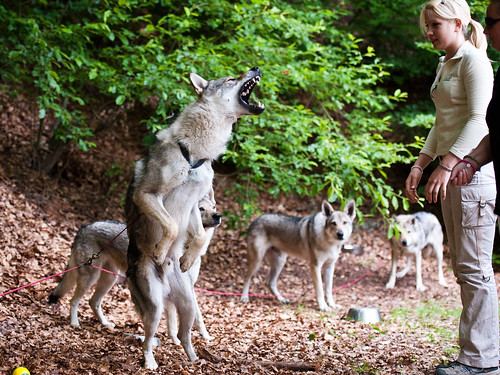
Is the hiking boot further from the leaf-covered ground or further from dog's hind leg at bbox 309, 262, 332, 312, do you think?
dog's hind leg at bbox 309, 262, 332, 312

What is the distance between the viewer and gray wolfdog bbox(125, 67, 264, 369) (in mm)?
3785

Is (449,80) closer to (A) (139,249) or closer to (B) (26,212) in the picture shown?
(A) (139,249)

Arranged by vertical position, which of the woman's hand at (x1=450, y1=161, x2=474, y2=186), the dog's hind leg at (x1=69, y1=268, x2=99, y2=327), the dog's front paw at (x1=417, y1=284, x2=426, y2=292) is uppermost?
the woman's hand at (x1=450, y1=161, x2=474, y2=186)

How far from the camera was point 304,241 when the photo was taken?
7.80 m

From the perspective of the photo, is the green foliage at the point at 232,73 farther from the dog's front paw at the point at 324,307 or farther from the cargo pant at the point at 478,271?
the cargo pant at the point at 478,271

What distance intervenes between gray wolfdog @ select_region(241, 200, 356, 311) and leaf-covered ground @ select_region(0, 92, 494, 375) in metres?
0.43

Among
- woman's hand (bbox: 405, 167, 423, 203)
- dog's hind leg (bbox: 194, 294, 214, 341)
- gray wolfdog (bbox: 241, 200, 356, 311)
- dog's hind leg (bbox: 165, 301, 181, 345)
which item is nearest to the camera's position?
woman's hand (bbox: 405, 167, 423, 203)

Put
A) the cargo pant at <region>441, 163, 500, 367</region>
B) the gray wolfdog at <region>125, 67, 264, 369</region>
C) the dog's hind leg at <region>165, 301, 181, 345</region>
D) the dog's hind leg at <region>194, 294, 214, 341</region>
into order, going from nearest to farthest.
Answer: the cargo pant at <region>441, 163, 500, 367</region> → the gray wolfdog at <region>125, 67, 264, 369</region> → the dog's hind leg at <region>165, 301, 181, 345</region> → the dog's hind leg at <region>194, 294, 214, 341</region>

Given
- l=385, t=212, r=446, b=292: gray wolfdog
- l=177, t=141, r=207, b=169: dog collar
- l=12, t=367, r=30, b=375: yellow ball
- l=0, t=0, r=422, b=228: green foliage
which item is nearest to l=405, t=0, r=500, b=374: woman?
l=177, t=141, r=207, b=169: dog collar

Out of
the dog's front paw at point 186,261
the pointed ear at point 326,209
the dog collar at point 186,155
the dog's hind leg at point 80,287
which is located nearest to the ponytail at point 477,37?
the dog collar at point 186,155

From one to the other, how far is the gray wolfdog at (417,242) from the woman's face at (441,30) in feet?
18.7

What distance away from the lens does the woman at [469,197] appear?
332 cm

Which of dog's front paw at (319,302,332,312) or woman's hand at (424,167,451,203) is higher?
woman's hand at (424,167,451,203)

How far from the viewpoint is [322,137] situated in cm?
732
